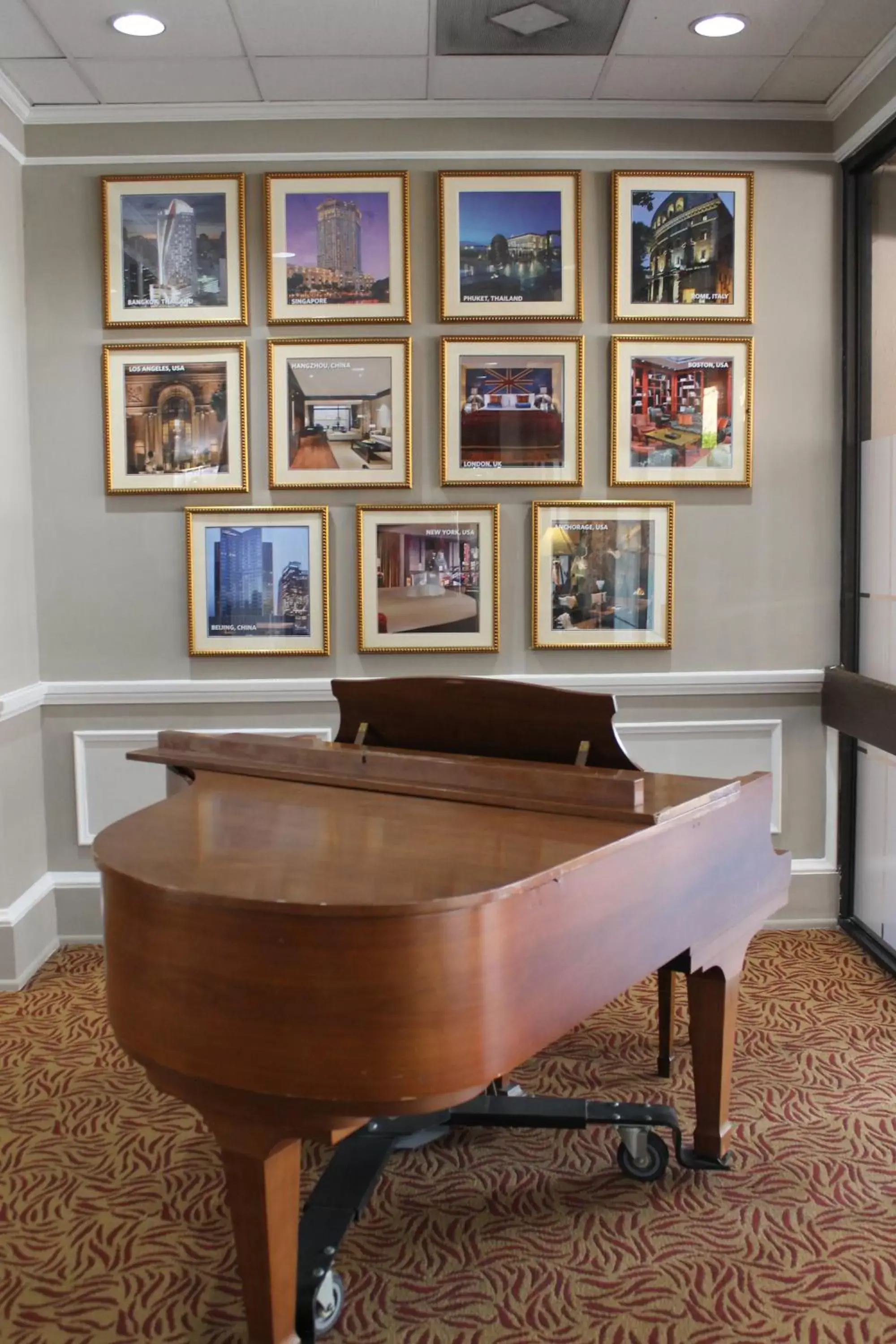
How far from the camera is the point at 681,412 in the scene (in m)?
4.11

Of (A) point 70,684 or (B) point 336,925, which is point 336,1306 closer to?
(B) point 336,925

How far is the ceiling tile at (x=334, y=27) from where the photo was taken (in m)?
3.25

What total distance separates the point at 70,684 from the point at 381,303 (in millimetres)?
1825

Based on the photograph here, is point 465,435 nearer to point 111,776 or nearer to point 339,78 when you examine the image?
point 339,78

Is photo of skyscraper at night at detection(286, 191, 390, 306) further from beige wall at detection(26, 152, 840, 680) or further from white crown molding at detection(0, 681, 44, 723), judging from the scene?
white crown molding at detection(0, 681, 44, 723)

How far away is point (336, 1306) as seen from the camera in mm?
2090

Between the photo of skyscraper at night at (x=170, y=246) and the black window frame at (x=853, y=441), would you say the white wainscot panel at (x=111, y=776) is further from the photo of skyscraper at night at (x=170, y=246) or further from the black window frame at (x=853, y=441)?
the black window frame at (x=853, y=441)

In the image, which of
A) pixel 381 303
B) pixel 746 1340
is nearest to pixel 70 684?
pixel 381 303

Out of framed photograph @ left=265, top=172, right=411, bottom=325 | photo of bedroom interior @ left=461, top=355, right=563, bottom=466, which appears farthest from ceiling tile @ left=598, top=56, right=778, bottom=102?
photo of bedroom interior @ left=461, top=355, right=563, bottom=466

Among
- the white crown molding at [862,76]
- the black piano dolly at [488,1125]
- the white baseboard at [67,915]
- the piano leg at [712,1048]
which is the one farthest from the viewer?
the white baseboard at [67,915]

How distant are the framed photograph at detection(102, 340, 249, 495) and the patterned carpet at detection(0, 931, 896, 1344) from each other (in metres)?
2.01

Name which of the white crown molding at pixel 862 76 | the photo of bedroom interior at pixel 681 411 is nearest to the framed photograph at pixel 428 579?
the photo of bedroom interior at pixel 681 411

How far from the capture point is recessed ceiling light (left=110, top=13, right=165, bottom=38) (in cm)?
329

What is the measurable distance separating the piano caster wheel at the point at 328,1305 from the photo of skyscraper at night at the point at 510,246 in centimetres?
321
